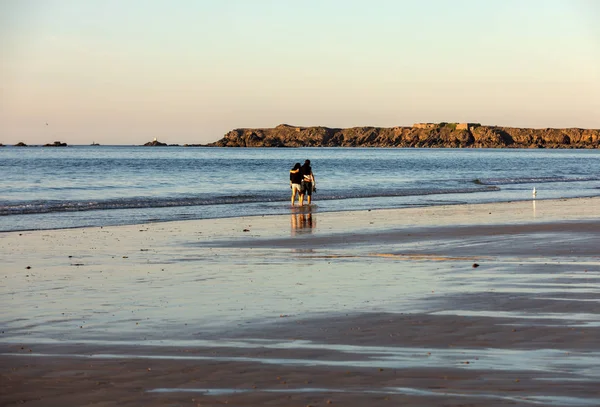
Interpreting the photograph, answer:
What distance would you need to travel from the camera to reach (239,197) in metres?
38.2

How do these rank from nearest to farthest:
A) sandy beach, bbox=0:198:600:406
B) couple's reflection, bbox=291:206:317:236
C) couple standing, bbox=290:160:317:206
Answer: sandy beach, bbox=0:198:600:406, couple's reflection, bbox=291:206:317:236, couple standing, bbox=290:160:317:206

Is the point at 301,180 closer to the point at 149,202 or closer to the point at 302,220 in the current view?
the point at 302,220

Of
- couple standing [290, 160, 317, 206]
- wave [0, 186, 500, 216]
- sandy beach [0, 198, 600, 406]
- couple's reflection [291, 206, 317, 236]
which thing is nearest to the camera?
sandy beach [0, 198, 600, 406]

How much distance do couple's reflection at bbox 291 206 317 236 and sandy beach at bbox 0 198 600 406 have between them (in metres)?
3.62

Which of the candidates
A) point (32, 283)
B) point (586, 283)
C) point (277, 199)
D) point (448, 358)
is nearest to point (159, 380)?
point (448, 358)

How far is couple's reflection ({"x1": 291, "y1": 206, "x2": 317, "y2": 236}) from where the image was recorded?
21375 mm

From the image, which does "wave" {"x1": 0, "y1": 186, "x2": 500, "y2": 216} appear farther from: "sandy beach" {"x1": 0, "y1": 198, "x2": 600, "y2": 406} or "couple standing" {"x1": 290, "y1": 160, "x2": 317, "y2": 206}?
"sandy beach" {"x1": 0, "y1": 198, "x2": 600, "y2": 406}

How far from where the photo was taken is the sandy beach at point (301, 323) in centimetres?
668

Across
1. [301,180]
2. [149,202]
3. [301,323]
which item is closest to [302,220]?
[301,180]

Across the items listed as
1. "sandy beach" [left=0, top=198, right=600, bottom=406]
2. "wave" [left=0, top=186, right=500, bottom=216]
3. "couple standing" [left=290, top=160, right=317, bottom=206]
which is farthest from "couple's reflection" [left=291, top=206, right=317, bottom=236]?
"wave" [left=0, top=186, right=500, bottom=216]

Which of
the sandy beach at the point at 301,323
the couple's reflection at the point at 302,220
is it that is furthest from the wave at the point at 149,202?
the sandy beach at the point at 301,323

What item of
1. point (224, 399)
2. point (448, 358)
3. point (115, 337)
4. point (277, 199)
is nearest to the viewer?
point (224, 399)

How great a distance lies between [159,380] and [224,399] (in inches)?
31.3

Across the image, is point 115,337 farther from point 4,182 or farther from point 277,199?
point 4,182
